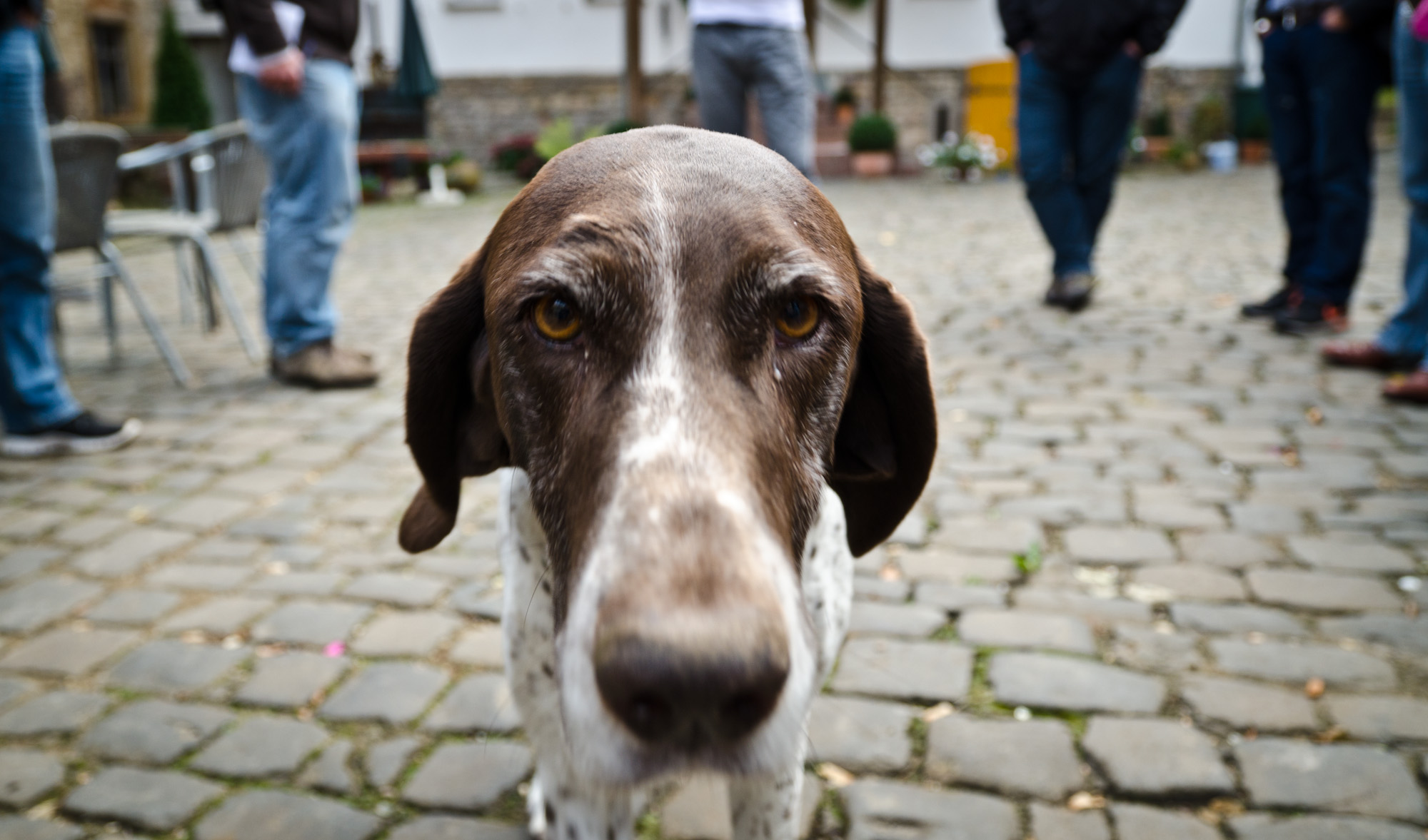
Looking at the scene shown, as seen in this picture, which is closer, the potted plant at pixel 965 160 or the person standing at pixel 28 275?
the person standing at pixel 28 275

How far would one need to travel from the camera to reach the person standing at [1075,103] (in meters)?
6.84

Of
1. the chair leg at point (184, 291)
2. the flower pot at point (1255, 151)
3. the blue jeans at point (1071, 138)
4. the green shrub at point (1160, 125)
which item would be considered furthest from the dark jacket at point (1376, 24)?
the green shrub at point (1160, 125)

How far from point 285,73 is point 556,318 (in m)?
4.50

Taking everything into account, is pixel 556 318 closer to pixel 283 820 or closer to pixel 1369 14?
pixel 283 820

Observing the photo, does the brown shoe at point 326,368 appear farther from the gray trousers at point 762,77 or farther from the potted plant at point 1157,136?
the potted plant at point 1157,136

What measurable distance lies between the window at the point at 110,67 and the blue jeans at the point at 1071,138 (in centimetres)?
2370

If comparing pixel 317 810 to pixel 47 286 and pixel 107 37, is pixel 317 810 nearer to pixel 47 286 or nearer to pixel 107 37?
pixel 47 286

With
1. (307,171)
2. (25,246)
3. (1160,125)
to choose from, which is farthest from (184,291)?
(1160,125)

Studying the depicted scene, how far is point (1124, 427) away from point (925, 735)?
9.38 ft

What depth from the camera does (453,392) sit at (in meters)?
2.06

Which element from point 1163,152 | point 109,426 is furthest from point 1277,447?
point 1163,152

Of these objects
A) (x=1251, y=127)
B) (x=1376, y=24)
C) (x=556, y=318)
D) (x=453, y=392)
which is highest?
(x=1376, y=24)

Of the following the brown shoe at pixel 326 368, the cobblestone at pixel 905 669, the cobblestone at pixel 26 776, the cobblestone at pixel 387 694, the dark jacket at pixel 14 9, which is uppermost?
the dark jacket at pixel 14 9

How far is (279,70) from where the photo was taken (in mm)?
5348
